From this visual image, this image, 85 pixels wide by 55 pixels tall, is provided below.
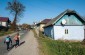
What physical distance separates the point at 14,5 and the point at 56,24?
48854 mm

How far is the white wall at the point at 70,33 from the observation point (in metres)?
30.4

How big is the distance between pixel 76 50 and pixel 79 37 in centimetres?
2008

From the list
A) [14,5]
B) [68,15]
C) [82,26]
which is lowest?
[82,26]

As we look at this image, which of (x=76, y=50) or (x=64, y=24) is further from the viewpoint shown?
(x=64, y=24)

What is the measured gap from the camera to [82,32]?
102ft

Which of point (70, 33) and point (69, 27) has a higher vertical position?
point (69, 27)

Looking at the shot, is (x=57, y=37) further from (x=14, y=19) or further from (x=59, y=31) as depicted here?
(x=14, y=19)

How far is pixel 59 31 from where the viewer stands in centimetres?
3055

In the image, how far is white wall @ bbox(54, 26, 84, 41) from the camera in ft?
99.8

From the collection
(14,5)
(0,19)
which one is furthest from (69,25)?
(0,19)

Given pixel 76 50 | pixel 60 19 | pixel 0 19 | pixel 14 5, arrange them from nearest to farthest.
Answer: pixel 76 50 → pixel 60 19 → pixel 14 5 → pixel 0 19

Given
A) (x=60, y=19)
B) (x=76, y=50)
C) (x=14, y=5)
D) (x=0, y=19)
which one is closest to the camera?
(x=76, y=50)

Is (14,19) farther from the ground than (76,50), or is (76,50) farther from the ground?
(14,19)

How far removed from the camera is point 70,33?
101 ft
